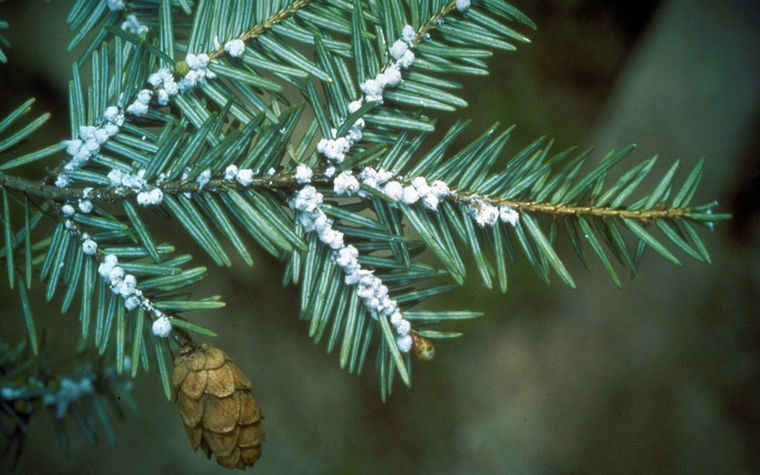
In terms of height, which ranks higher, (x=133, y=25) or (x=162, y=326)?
(x=133, y=25)

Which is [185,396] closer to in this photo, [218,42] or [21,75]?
[218,42]

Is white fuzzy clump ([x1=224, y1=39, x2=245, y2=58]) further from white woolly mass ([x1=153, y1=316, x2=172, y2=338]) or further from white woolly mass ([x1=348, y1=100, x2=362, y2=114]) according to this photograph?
white woolly mass ([x1=153, y1=316, x2=172, y2=338])

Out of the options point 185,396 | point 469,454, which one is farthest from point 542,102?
point 185,396

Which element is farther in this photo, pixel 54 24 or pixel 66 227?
pixel 54 24

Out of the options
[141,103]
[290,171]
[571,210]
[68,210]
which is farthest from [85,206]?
[571,210]

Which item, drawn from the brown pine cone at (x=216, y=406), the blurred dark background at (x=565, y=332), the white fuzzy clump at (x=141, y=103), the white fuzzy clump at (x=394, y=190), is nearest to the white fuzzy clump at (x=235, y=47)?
the white fuzzy clump at (x=141, y=103)

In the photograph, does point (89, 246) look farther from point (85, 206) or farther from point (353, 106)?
point (353, 106)
